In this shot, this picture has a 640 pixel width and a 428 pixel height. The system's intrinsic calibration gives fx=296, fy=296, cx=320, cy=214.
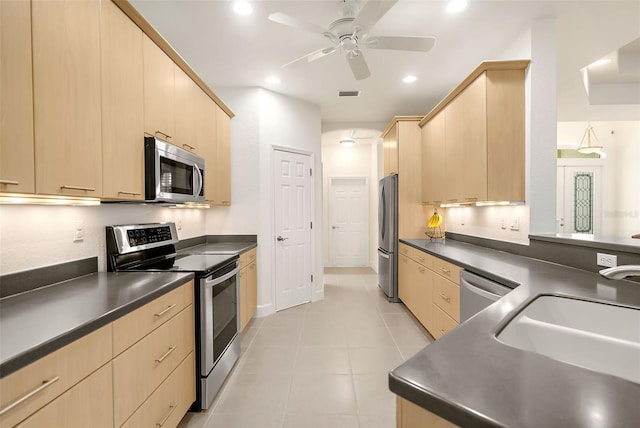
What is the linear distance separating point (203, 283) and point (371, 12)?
2057mm

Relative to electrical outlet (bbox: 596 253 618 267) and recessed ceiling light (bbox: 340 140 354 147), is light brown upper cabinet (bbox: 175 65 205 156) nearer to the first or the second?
electrical outlet (bbox: 596 253 618 267)

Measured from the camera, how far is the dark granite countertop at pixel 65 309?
32.8 inches

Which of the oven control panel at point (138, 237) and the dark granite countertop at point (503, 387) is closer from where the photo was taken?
the dark granite countertop at point (503, 387)

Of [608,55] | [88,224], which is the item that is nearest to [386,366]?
[88,224]

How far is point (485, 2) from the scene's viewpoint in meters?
2.20

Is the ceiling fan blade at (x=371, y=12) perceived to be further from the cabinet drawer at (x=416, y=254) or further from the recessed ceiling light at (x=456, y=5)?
the cabinet drawer at (x=416, y=254)

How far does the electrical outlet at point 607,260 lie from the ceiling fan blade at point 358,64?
210 cm

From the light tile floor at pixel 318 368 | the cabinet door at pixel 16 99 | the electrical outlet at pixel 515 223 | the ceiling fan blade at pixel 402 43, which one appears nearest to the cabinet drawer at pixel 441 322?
the light tile floor at pixel 318 368

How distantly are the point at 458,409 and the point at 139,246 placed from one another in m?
2.22

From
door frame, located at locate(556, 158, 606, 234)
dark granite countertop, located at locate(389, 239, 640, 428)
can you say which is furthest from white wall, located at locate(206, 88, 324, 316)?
door frame, located at locate(556, 158, 606, 234)

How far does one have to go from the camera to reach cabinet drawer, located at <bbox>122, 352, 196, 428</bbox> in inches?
52.7

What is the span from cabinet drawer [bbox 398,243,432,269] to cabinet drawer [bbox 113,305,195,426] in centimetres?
225

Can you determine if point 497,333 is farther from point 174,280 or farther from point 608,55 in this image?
point 608,55

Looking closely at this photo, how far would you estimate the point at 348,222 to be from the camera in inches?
274
